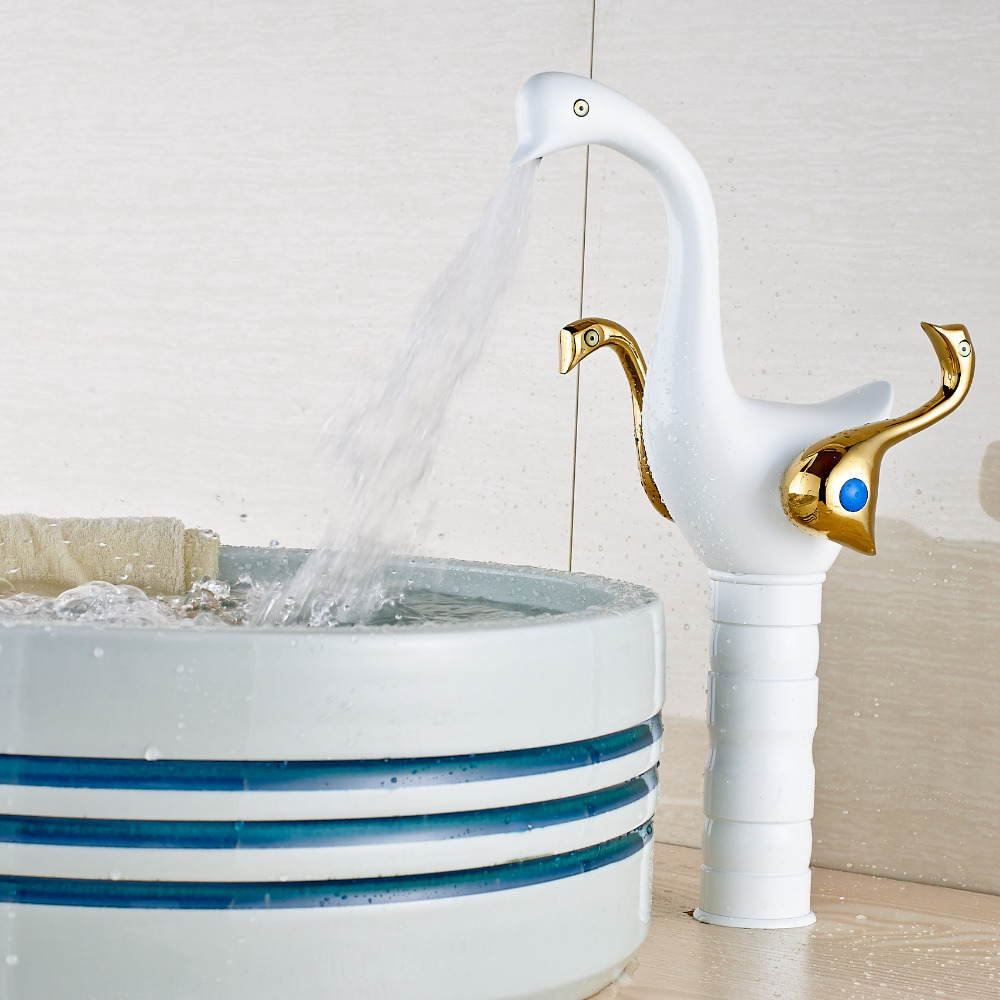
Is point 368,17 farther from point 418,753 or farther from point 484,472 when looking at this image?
point 418,753

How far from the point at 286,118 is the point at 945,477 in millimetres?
622

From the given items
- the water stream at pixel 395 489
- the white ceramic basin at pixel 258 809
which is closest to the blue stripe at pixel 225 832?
the white ceramic basin at pixel 258 809

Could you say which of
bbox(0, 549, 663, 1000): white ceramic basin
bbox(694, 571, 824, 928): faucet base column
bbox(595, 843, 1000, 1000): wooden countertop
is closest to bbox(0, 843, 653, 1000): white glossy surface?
bbox(0, 549, 663, 1000): white ceramic basin

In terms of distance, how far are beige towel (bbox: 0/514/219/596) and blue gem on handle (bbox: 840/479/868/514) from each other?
16.1 inches

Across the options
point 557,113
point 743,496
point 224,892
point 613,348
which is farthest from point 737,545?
point 224,892

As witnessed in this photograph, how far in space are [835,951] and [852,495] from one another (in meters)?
0.25

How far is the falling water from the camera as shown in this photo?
78cm

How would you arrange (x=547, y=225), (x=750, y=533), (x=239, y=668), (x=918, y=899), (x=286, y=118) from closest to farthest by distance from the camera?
1. (x=239, y=668)
2. (x=750, y=533)
3. (x=918, y=899)
4. (x=547, y=225)
5. (x=286, y=118)

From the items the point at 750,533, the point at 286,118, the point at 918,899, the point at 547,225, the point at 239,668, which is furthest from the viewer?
the point at 286,118

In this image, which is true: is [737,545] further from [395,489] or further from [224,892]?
[224,892]

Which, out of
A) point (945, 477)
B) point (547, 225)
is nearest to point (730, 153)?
point (547, 225)

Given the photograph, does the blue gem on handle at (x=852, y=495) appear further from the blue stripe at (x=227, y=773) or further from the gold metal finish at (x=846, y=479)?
the blue stripe at (x=227, y=773)

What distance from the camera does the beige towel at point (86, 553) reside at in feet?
2.61

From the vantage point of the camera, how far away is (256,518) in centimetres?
113
